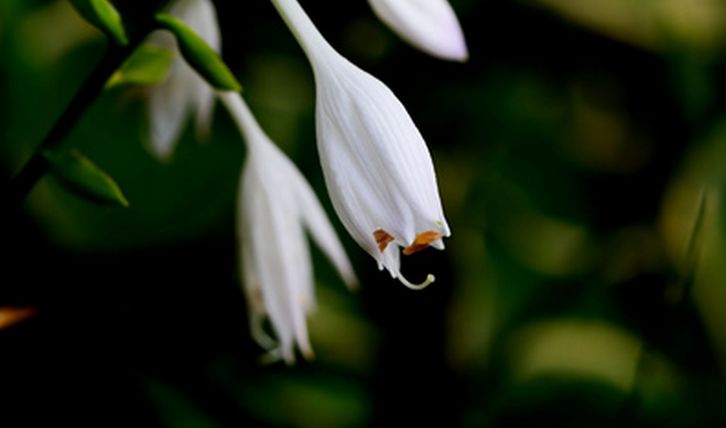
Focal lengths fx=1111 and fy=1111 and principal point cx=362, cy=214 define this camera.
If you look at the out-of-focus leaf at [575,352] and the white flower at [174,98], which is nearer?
the white flower at [174,98]

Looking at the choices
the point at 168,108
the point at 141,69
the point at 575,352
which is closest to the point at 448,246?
the point at 575,352

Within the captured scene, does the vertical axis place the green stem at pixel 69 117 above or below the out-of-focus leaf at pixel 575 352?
above

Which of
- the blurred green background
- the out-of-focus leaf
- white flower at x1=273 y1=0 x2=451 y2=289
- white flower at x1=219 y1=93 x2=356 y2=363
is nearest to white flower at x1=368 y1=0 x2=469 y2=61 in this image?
white flower at x1=273 y1=0 x2=451 y2=289

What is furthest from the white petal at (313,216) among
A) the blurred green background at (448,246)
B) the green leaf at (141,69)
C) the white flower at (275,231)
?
the blurred green background at (448,246)

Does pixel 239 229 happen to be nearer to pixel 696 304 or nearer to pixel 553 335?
pixel 553 335

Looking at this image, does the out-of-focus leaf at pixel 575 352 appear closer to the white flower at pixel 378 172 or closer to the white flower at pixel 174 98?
the white flower at pixel 174 98

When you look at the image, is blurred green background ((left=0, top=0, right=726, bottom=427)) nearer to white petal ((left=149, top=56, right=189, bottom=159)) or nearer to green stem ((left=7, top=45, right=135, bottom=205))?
white petal ((left=149, top=56, right=189, bottom=159))
